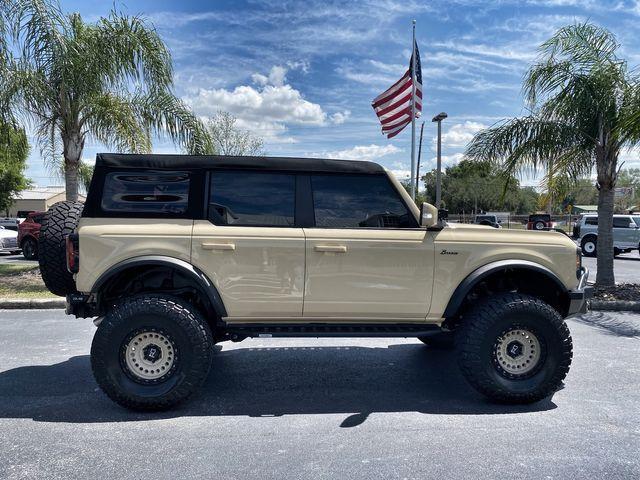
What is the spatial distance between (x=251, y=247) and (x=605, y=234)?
7.90 meters

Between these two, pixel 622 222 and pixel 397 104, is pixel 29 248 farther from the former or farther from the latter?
pixel 622 222

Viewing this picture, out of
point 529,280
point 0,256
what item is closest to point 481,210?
point 0,256

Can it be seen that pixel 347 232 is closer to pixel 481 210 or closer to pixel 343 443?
pixel 343 443

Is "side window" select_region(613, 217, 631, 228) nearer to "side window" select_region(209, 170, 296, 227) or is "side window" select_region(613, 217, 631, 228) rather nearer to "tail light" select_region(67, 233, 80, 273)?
"side window" select_region(209, 170, 296, 227)

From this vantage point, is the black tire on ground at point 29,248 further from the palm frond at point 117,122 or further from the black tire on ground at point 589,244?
the black tire on ground at point 589,244

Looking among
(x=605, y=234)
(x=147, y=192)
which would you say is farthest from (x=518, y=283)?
(x=605, y=234)

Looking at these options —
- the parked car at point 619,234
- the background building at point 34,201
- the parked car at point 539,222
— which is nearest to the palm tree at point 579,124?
the parked car at point 619,234

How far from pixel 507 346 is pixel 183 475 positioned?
2.71 m

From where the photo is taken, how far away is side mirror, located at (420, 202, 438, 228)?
404 centimetres

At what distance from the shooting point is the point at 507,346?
414 cm

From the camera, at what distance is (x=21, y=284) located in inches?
400

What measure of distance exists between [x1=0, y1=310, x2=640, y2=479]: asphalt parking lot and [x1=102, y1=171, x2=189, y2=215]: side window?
165 centimetres

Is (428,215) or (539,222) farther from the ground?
(539,222)

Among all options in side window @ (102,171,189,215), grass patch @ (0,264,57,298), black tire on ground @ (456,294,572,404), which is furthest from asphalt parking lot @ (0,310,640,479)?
grass patch @ (0,264,57,298)
